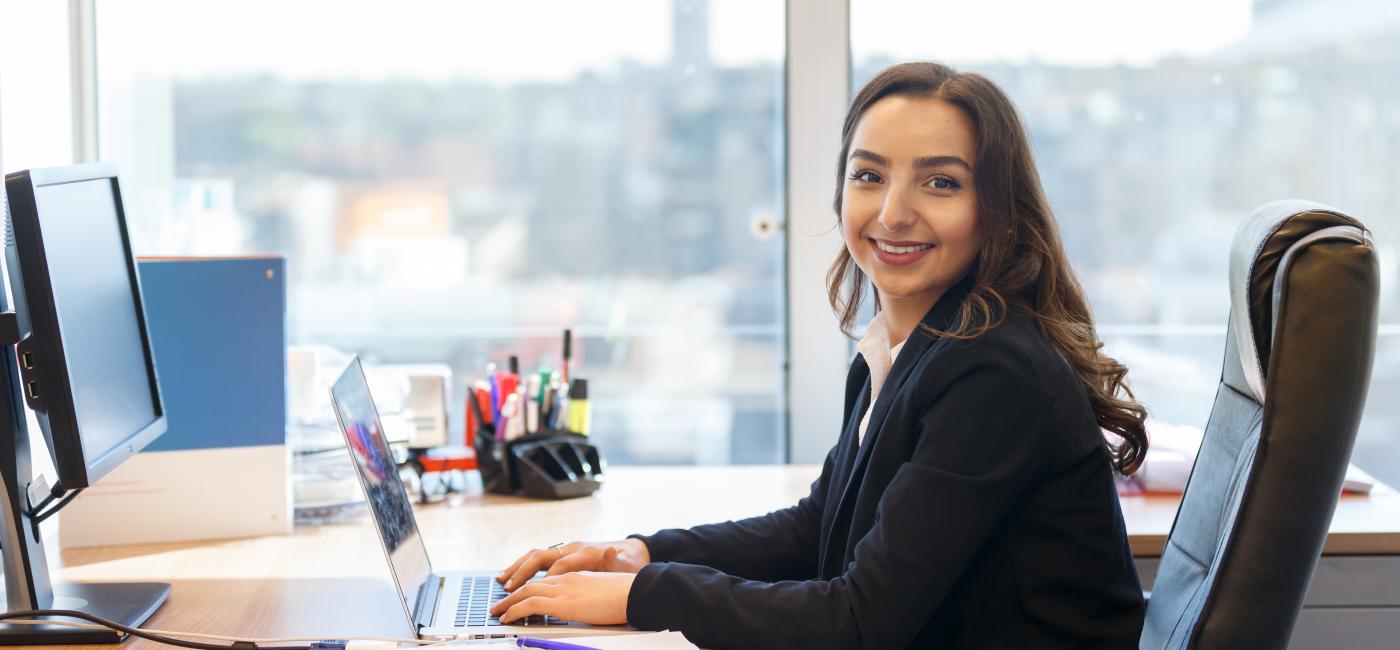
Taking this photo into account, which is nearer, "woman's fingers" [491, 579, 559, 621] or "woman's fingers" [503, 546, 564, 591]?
"woman's fingers" [491, 579, 559, 621]

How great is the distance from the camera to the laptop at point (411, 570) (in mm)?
1254

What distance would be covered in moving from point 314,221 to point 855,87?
112cm

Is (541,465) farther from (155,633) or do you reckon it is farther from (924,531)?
(924,531)

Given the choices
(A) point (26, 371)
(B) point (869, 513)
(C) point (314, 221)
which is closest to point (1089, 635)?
(B) point (869, 513)

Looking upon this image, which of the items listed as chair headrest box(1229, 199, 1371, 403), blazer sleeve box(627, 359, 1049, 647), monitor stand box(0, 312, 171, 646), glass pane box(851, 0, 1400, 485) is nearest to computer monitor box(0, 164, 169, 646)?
monitor stand box(0, 312, 171, 646)

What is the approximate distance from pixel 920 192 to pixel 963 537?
38cm

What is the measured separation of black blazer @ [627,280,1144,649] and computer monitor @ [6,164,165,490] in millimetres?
594

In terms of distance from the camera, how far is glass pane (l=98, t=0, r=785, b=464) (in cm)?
250

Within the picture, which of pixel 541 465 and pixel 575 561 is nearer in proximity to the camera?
pixel 575 561

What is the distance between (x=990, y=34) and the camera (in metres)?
2.53

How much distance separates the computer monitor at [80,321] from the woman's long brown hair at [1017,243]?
35.1 inches

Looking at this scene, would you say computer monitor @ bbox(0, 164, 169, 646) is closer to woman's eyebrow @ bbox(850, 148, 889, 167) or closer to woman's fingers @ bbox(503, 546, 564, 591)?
woman's fingers @ bbox(503, 546, 564, 591)

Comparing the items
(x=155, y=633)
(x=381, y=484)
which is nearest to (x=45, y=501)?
A: (x=155, y=633)

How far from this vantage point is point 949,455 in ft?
3.82
